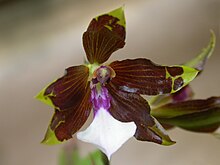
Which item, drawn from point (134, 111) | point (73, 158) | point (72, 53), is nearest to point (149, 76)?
point (134, 111)

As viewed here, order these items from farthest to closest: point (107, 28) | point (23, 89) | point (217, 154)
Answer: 1. point (23, 89)
2. point (217, 154)
3. point (107, 28)

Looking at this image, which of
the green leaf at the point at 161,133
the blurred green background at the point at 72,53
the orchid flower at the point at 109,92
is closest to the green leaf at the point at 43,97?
the orchid flower at the point at 109,92

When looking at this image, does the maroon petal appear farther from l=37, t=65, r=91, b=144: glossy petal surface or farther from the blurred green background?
the blurred green background

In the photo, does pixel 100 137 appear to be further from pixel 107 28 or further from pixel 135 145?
pixel 135 145

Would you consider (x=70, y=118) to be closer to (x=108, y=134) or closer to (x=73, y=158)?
(x=108, y=134)

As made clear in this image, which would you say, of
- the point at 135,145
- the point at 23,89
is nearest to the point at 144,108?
the point at 135,145

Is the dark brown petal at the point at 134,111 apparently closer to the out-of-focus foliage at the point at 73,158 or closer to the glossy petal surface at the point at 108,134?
the glossy petal surface at the point at 108,134
